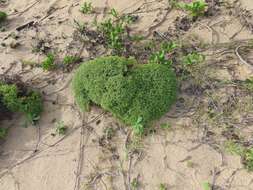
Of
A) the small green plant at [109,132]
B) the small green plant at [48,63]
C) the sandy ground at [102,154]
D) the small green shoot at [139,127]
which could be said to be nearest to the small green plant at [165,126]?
the sandy ground at [102,154]

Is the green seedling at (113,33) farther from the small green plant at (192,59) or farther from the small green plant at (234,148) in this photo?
the small green plant at (234,148)

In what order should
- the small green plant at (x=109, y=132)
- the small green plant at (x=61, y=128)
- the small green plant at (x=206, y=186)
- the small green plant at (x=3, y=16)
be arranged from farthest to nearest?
1. the small green plant at (x=3, y=16)
2. the small green plant at (x=61, y=128)
3. the small green plant at (x=109, y=132)
4. the small green plant at (x=206, y=186)

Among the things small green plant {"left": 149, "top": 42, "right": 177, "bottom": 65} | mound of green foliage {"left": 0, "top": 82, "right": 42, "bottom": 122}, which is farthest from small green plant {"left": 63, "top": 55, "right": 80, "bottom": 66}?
small green plant {"left": 149, "top": 42, "right": 177, "bottom": 65}

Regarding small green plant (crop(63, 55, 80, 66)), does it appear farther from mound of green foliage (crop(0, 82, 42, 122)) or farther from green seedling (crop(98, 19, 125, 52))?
mound of green foliage (crop(0, 82, 42, 122))

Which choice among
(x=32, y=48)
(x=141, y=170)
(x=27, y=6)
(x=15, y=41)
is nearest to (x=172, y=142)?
(x=141, y=170)

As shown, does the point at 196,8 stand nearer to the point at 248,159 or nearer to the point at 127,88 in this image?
the point at 127,88

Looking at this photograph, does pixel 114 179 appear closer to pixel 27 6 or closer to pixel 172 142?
pixel 172 142

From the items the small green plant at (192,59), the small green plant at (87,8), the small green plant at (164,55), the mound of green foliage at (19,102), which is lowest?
the mound of green foliage at (19,102)
